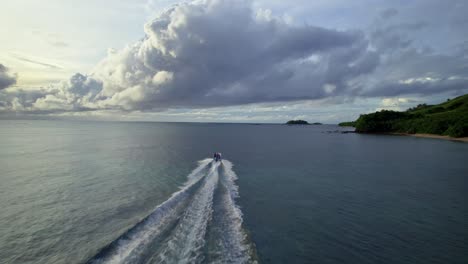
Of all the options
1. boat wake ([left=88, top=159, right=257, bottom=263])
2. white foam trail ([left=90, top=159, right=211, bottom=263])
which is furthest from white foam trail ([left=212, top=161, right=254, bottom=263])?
white foam trail ([left=90, top=159, right=211, bottom=263])

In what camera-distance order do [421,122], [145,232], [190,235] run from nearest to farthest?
[190,235], [145,232], [421,122]

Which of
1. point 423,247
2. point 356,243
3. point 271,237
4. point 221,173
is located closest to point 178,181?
point 221,173

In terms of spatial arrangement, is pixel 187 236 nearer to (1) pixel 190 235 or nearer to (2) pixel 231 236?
(1) pixel 190 235

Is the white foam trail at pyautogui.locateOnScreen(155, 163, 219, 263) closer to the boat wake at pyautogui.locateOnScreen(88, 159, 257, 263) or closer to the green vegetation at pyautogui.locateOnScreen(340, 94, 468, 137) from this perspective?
the boat wake at pyautogui.locateOnScreen(88, 159, 257, 263)

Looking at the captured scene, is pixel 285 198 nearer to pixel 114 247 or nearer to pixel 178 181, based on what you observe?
pixel 178 181

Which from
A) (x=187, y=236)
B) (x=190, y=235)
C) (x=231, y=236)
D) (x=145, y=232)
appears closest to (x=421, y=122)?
(x=231, y=236)

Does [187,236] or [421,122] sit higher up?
[421,122]

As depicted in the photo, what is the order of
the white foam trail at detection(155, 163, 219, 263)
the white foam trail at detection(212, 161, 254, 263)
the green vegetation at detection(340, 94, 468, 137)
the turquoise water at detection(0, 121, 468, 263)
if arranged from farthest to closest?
the green vegetation at detection(340, 94, 468, 137), the turquoise water at detection(0, 121, 468, 263), the white foam trail at detection(212, 161, 254, 263), the white foam trail at detection(155, 163, 219, 263)
